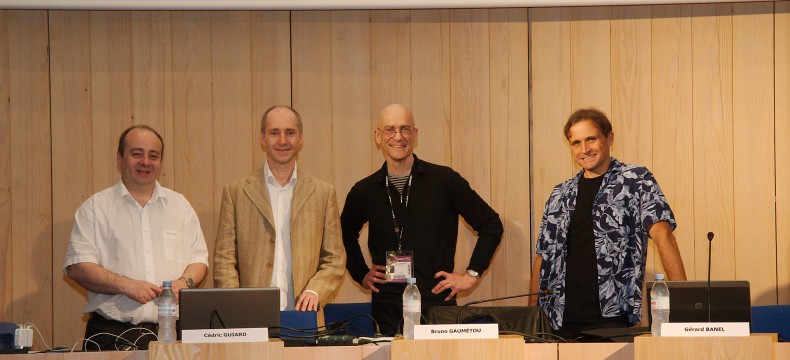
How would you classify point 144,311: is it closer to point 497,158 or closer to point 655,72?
point 497,158

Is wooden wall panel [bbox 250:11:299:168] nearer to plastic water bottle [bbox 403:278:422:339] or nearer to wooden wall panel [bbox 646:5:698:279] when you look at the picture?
wooden wall panel [bbox 646:5:698:279]

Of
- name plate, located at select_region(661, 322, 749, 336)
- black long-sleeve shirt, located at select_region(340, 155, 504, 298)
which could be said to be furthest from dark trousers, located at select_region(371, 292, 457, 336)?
name plate, located at select_region(661, 322, 749, 336)

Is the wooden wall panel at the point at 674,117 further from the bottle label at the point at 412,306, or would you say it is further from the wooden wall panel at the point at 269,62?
the bottle label at the point at 412,306

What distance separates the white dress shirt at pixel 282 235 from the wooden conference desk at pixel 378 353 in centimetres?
137

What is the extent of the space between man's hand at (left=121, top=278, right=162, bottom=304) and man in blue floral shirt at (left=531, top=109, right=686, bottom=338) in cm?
190

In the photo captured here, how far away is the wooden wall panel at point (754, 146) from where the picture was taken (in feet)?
19.2

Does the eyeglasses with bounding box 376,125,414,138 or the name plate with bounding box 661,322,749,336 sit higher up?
the eyeglasses with bounding box 376,125,414,138

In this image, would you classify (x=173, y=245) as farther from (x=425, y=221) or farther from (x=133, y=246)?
(x=425, y=221)

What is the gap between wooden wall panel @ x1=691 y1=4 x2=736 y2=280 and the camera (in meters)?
5.86

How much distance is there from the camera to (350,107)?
5953 mm

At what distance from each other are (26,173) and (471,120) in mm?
2768

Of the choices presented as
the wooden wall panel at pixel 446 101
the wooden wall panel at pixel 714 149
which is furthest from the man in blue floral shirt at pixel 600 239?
the wooden wall panel at pixel 714 149

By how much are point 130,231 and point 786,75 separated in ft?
13.2

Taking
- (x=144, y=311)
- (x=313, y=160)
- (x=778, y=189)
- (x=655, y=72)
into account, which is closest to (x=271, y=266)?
(x=144, y=311)
